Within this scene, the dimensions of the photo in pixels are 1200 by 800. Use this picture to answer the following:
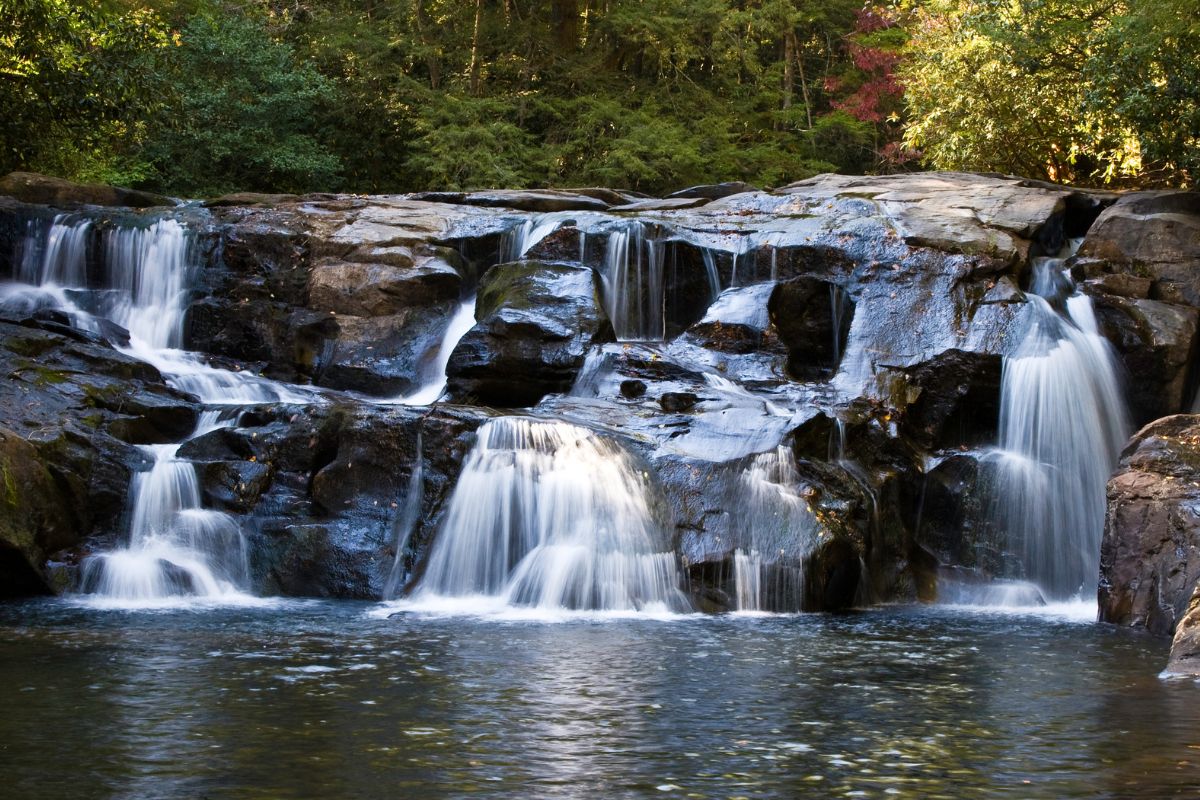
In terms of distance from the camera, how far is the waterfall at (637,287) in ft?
51.9

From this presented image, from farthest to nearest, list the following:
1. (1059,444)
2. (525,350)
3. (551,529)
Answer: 1. (525,350)
2. (1059,444)
3. (551,529)

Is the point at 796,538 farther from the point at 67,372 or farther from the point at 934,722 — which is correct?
the point at 67,372

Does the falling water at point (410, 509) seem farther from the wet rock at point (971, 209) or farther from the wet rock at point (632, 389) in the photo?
the wet rock at point (971, 209)

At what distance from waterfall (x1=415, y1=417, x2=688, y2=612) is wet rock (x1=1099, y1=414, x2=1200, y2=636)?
3.65 meters

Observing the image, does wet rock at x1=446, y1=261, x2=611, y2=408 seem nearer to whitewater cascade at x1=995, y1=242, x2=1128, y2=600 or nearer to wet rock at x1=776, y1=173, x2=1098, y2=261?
wet rock at x1=776, y1=173, x2=1098, y2=261

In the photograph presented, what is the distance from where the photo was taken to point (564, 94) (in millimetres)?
30562

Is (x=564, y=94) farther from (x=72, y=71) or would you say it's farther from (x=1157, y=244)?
(x=1157, y=244)

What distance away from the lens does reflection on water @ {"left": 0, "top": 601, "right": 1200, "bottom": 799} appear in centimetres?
505

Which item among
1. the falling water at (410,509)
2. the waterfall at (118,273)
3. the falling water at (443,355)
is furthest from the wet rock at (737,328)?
the waterfall at (118,273)

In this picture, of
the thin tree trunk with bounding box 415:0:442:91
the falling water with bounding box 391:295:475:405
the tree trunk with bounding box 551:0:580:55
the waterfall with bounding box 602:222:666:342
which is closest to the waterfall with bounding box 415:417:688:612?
the falling water with bounding box 391:295:475:405

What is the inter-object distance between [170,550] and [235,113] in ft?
53.6

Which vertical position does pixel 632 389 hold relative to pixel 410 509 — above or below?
above

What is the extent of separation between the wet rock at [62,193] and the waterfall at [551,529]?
10.1m

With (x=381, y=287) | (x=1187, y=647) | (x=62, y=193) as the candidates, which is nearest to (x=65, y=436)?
(x=381, y=287)
